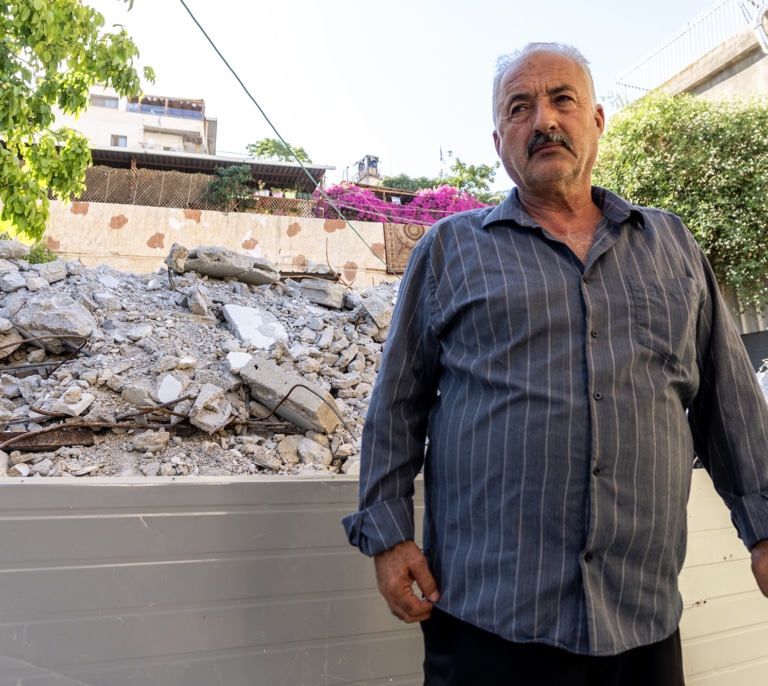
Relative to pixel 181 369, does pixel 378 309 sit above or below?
above

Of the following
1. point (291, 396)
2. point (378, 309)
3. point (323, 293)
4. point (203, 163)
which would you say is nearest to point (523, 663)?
point (291, 396)

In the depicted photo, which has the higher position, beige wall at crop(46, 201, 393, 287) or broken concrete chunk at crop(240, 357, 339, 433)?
beige wall at crop(46, 201, 393, 287)

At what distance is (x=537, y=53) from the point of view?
55.3 inches

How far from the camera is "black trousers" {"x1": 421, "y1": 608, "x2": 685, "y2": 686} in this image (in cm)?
106

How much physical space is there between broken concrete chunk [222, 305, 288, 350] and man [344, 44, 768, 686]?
3.21m

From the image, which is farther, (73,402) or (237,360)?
(237,360)

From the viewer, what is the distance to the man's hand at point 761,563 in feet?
4.07

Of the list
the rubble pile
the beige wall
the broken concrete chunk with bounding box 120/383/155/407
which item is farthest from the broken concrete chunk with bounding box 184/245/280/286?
the beige wall

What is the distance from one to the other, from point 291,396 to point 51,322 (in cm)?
158

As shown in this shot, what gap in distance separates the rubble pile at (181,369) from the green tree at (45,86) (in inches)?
23.6

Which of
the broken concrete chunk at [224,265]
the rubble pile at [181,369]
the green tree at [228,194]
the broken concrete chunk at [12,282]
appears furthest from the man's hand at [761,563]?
the green tree at [228,194]

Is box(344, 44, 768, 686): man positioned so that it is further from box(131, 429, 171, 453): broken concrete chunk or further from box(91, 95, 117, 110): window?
box(91, 95, 117, 110): window

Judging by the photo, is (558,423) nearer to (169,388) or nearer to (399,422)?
(399,422)

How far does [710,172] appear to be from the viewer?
9766mm
